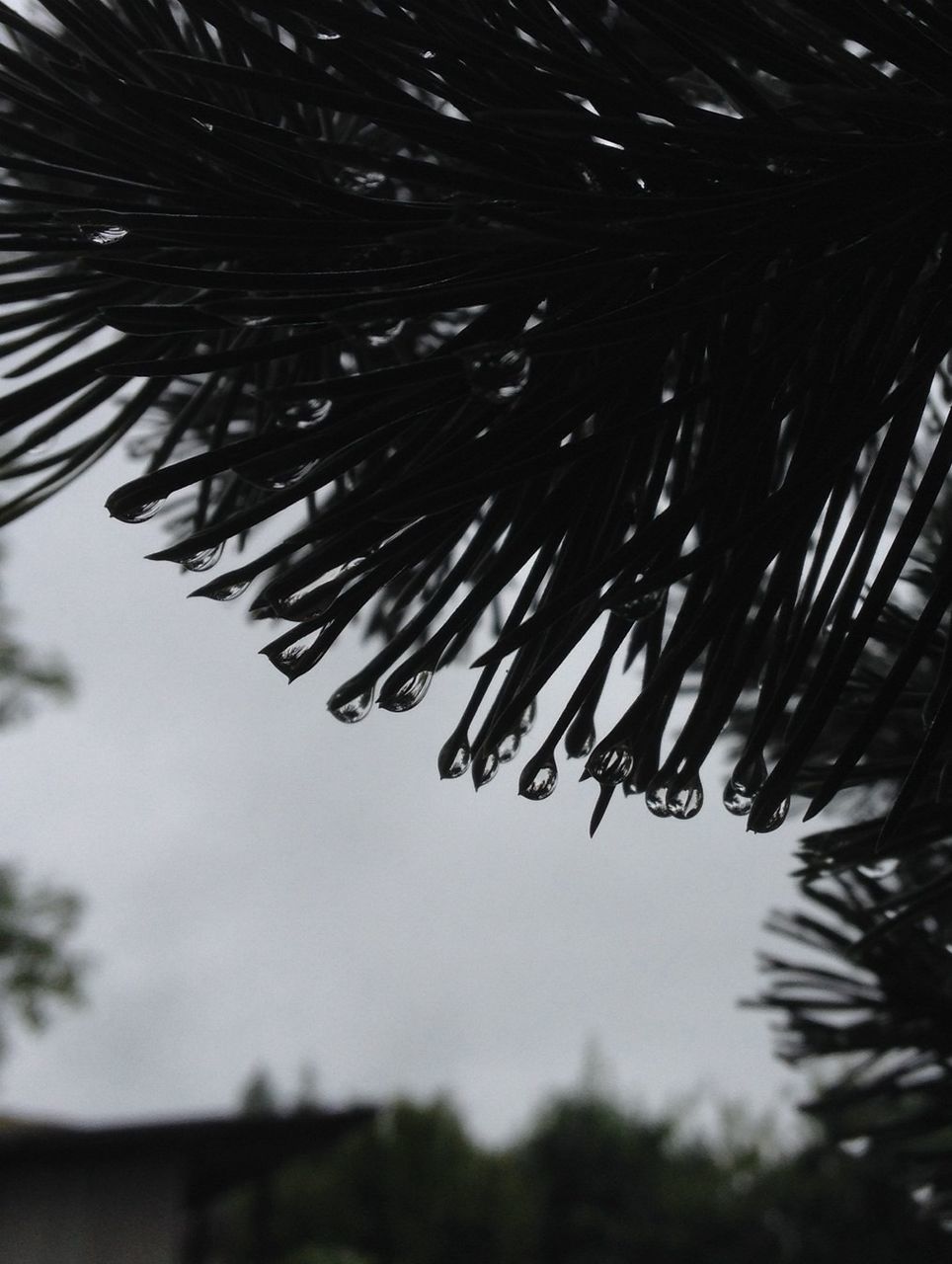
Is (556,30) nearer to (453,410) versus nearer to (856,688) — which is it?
(453,410)

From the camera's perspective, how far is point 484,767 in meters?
0.48

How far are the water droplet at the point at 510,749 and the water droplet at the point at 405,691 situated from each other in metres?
0.04

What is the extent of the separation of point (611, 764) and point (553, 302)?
201mm

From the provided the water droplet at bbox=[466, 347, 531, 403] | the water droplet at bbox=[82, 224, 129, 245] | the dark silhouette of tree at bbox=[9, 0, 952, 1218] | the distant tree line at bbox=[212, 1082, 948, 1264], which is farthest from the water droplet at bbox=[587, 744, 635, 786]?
the distant tree line at bbox=[212, 1082, 948, 1264]

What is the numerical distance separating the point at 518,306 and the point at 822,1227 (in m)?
16.6

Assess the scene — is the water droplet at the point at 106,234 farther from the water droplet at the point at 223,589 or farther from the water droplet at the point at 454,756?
the water droplet at the point at 454,756

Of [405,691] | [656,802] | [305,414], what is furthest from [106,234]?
[656,802]

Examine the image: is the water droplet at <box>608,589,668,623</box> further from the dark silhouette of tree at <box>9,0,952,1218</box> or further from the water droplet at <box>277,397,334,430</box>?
the water droplet at <box>277,397,334,430</box>

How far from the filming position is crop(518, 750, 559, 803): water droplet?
1.57 ft

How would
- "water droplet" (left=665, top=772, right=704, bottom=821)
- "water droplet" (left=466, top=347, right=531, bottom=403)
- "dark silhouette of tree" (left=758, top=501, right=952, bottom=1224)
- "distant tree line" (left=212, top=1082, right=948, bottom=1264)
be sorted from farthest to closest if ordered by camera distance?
"distant tree line" (left=212, top=1082, right=948, bottom=1264) < "dark silhouette of tree" (left=758, top=501, right=952, bottom=1224) < "water droplet" (left=665, top=772, right=704, bottom=821) < "water droplet" (left=466, top=347, right=531, bottom=403)

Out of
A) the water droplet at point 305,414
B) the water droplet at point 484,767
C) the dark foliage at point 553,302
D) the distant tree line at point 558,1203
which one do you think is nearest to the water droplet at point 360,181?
the dark foliage at point 553,302

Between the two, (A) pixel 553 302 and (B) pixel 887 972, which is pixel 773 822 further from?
(B) pixel 887 972

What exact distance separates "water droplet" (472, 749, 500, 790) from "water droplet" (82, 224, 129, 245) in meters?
0.26

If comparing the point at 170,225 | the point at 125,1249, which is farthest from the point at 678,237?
the point at 125,1249
